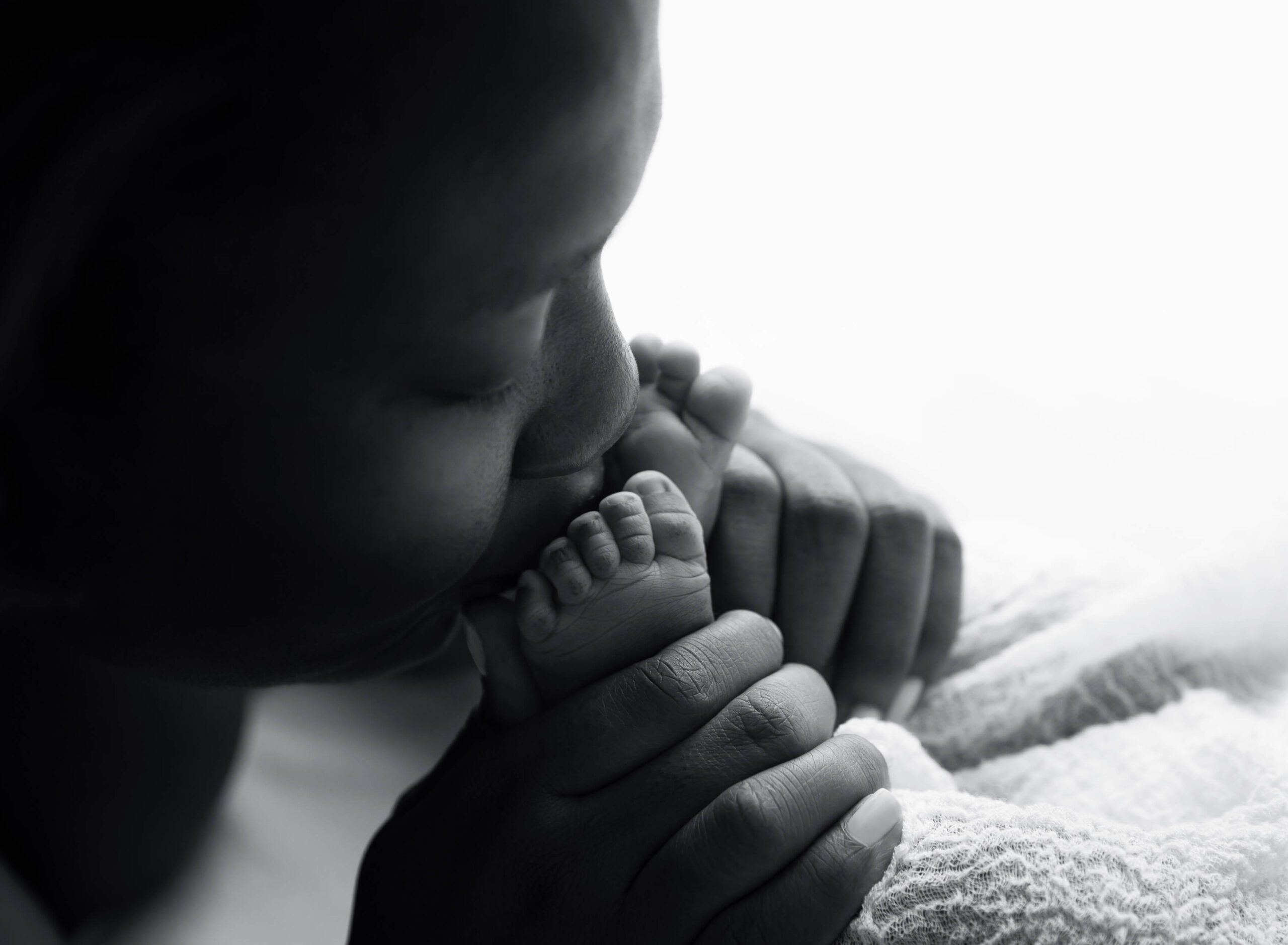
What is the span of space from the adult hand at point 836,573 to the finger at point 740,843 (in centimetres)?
20

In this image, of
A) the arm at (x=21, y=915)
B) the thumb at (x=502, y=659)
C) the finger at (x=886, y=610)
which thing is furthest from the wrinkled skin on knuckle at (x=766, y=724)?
the arm at (x=21, y=915)

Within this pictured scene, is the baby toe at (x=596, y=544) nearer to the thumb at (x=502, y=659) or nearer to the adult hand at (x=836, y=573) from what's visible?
the thumb at (x=502, y=659)

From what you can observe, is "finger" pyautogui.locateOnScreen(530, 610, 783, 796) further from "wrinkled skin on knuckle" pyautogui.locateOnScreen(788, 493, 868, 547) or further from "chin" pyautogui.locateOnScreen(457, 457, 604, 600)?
"wrinkled skin on knuckle" pyautogui.locateOnScreen(788, 493, 868, 547)

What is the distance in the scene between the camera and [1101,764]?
0.64m

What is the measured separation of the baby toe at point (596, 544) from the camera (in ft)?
1.66

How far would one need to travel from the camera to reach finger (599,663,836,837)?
0.46 metres

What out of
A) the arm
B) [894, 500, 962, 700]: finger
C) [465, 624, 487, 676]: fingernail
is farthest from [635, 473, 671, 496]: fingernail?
the arm

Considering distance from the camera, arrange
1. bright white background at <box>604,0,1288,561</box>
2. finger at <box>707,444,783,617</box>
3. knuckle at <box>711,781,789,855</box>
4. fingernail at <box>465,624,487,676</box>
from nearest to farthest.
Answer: knuckle at <box>711,781,789,855</box> → fingernail at <box>465,624,487,676</box> → finger at <box>707,444,783,617</box> → bright white background at <box>604,0,1288,561</box>

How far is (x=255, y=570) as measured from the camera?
15.5 inches

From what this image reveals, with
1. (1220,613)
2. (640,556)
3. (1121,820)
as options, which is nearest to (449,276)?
(640,556)

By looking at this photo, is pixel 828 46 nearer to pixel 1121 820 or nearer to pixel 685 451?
pixel 685 451

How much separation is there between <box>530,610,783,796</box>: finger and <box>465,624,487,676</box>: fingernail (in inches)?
1.6

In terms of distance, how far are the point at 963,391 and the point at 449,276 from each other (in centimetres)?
84

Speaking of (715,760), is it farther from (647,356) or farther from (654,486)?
(647,356)
